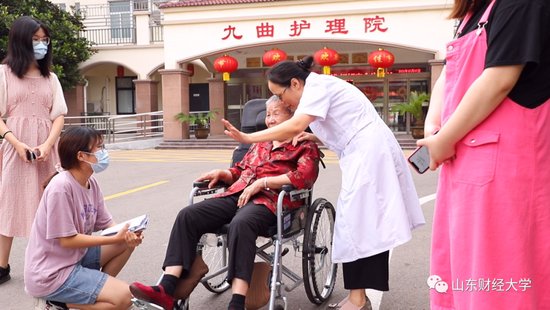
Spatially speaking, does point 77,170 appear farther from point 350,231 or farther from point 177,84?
point 177,84

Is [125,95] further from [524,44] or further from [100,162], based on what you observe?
[524,44]

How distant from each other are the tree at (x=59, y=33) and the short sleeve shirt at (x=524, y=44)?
57.8ft

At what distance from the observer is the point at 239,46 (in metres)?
16.3

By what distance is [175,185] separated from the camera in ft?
28.2

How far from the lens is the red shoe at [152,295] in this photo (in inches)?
101

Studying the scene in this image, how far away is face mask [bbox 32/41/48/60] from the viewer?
3674 mm

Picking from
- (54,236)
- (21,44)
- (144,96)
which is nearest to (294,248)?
(54,236)

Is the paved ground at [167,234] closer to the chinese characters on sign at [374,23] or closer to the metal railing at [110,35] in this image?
the chinese characters on sign at [374,23]

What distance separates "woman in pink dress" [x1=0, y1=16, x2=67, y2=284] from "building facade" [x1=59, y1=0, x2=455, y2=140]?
34.9 ft

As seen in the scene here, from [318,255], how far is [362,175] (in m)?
0.94

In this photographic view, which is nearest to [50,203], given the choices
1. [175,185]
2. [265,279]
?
[265,279]

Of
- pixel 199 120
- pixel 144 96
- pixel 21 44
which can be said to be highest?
pixel 21 44

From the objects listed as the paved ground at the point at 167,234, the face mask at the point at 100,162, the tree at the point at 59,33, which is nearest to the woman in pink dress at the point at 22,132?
the paved ground at the point at 167,234

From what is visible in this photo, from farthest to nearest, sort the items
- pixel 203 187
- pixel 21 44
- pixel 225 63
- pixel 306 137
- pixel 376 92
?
pixel 376 92 → pixel 225 63 → pixel 21 44 → pixel 203 187 → pixel 306 137
